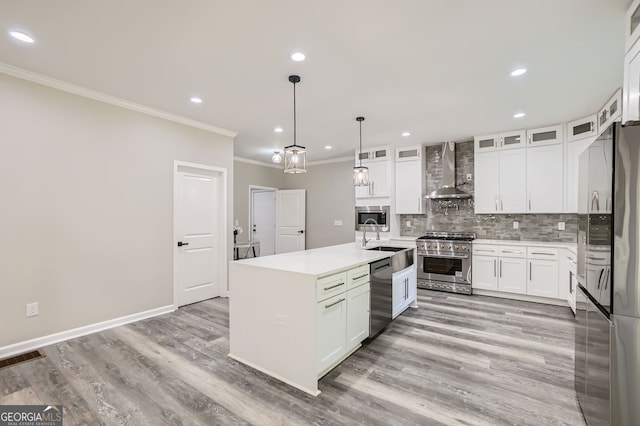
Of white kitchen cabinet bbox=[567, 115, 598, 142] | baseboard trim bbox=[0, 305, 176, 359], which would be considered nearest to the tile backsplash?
white kitchen cabinet bbox=[567, 115, 598, 142]

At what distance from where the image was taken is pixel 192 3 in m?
1.90

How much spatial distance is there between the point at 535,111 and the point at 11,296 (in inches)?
250

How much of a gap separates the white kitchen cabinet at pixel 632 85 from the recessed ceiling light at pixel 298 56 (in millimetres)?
2300

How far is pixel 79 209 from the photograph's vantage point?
3199 millimetres

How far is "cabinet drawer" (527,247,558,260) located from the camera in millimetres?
4355

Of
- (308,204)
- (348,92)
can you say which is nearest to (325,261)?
(348,92)

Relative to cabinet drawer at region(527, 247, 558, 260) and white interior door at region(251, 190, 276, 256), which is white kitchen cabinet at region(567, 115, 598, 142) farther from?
white interior door at region(251, 190, 276, 256)

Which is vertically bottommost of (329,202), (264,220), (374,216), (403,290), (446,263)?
(403,290)

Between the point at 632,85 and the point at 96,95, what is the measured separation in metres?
4.87

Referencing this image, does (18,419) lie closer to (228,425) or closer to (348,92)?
(228,425)

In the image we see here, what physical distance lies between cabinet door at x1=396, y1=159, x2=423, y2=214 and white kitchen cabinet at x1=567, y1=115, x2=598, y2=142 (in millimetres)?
2232

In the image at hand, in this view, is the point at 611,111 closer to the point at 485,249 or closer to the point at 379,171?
the point at 485,249

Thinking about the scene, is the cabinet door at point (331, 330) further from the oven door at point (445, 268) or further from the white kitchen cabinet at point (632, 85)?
the oven door at point (445, 268)

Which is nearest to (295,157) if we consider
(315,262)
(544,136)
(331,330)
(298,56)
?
(298,56)
